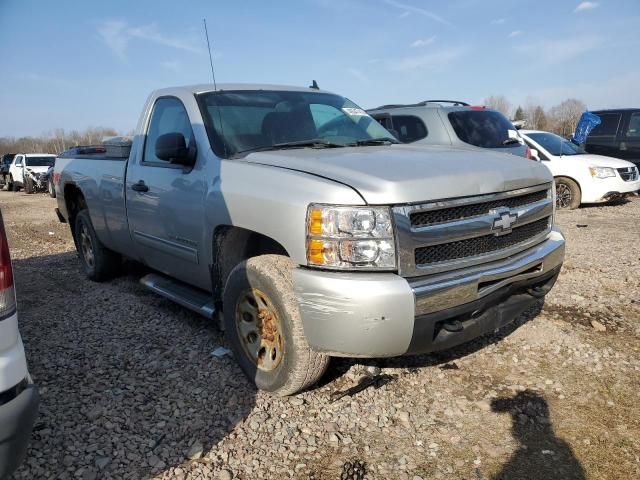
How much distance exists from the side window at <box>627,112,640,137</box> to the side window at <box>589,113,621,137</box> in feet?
0.86

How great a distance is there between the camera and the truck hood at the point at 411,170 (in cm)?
242

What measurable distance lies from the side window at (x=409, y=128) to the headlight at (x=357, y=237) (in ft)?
16.6

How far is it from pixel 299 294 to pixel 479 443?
3.86ft

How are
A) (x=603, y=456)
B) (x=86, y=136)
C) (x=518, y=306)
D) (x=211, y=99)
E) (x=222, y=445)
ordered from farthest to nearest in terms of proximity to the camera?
(x=86, y=136), (x=211, y=99), (x=518, y=306), (x=222, y=445), (x=603, y=456)

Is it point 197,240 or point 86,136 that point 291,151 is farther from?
point 86,136

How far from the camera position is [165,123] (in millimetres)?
4031

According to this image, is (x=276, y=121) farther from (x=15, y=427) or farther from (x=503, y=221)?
(x=15, y=427)

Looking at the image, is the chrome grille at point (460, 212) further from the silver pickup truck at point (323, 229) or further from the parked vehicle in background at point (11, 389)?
the parked vehicle in background at point (11, 389)

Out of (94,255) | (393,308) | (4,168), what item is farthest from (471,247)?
(4,168)

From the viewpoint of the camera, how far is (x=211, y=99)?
3.65 m

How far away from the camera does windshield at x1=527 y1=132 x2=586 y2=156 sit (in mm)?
10196

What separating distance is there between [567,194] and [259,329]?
28.9ft

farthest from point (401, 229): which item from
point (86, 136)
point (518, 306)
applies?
point (86, 136)

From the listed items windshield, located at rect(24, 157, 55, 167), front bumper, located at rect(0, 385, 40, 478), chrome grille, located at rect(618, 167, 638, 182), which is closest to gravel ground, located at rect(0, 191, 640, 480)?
front bumper, located at rect(0, 385, 40, 478)
